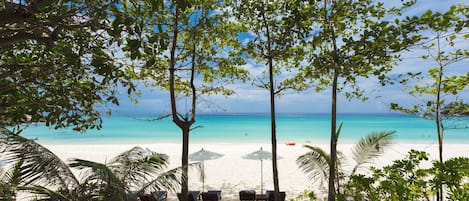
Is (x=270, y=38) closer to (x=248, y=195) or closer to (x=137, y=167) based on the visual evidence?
(x=137, y=167)

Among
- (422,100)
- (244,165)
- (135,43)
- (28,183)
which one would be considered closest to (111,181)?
(28,183)

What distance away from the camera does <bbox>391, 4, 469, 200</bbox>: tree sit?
13.4 ft

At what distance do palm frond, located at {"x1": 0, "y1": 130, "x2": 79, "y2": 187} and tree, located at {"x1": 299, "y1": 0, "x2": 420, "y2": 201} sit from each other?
436 centimetres

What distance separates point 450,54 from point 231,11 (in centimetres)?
467

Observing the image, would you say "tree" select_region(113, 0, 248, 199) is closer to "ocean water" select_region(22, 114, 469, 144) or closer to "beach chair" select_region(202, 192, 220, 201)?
"beach chair" select_region(202, 192, 220, 201)

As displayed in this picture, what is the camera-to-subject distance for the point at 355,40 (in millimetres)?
4922

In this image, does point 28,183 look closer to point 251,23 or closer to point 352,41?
point 352,41

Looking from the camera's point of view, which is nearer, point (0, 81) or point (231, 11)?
point (0, 81)

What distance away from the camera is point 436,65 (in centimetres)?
602

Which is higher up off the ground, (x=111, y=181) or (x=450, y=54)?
(x=450, y=54)

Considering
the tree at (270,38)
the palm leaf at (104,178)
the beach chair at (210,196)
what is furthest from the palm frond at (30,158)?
the beach chair at (210,196)

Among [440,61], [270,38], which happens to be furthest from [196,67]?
[440,61]

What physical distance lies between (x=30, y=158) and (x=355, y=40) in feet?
16.5

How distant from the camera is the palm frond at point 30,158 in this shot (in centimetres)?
371
